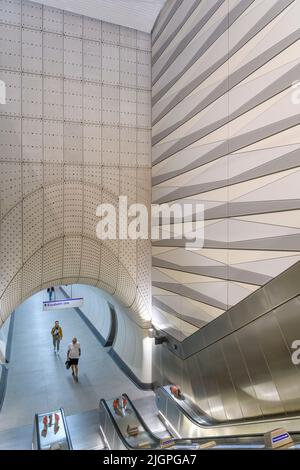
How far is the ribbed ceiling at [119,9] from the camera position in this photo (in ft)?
21.7

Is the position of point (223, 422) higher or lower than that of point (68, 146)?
lower

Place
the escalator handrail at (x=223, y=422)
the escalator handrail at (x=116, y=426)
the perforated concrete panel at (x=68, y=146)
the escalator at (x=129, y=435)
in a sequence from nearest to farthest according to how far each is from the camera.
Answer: the escalator handrail at (x=223, y=422) < the escalator at (x=129, y=435) < the escalator handrail at (x=116, y=426) < the perforated concrete panel at (x=68, y=146)

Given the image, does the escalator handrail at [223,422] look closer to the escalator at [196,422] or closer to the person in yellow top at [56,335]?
the escalator at [196,422]

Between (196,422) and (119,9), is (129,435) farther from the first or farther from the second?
(119,9)

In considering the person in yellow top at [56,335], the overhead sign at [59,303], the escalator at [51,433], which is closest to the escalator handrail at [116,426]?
the escalator at [51,433]

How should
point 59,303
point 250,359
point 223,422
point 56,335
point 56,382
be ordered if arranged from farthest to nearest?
point 56,335, point 59,303, point 56,382, point 223,422, point 250,359

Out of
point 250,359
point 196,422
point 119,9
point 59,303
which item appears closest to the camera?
point 250,359

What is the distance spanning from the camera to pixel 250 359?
4.65 m

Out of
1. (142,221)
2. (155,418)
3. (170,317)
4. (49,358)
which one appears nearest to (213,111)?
(142,221)

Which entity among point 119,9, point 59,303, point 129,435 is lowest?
point 129,435

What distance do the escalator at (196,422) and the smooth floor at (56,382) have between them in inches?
13.7

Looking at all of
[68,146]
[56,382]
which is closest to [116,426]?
[56,382]

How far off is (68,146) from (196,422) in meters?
6.19

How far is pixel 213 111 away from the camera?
5453mm
